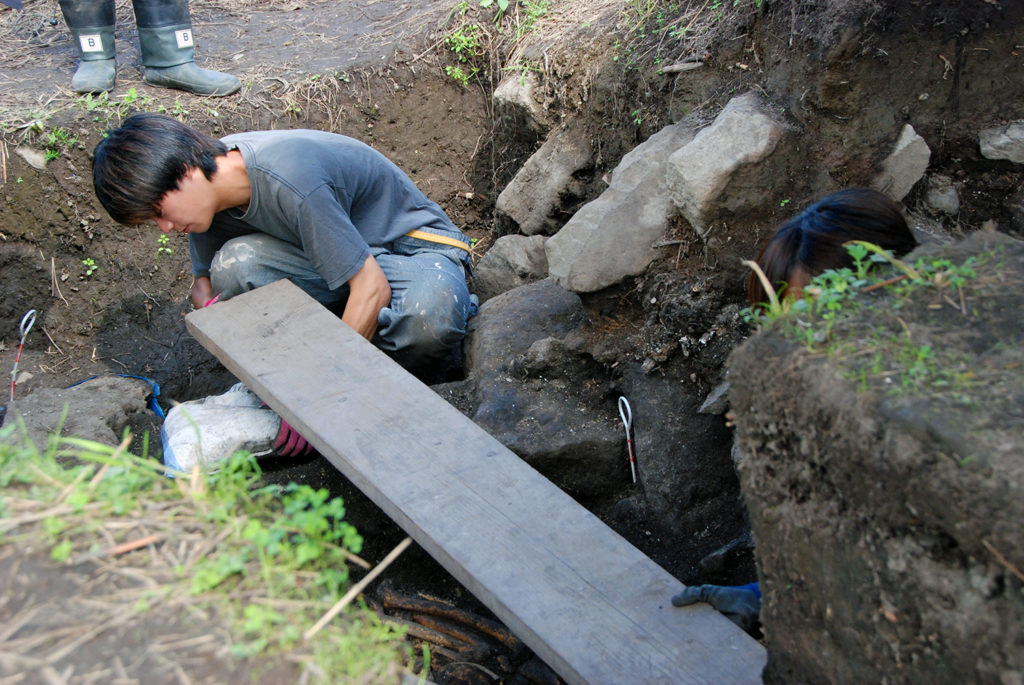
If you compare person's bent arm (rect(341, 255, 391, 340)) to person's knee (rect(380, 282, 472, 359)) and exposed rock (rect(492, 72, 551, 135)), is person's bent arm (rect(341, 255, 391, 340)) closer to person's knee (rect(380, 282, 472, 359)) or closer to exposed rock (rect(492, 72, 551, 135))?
person's knee (rect(380, 282, 472, 359))

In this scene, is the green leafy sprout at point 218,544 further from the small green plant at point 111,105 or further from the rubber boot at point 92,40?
the rubber boot at point 92,40

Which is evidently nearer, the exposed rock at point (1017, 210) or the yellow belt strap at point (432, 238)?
the exposed rock at point (1017, 210)

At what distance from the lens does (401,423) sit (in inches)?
105

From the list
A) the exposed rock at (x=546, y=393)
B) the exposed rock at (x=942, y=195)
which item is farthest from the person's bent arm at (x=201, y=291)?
the exposed rock at (x=942, y=195)

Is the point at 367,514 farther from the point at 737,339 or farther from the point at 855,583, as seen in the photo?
the point at 855,583

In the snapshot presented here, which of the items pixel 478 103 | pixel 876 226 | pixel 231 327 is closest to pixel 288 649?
pixel 876 226

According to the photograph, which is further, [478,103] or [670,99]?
[478,103]

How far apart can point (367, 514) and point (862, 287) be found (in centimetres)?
211

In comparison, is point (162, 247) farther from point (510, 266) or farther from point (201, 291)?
point (510, 266)

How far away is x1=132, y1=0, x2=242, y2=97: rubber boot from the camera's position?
488cm

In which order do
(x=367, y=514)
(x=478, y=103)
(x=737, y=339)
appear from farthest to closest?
(x=478, y=103) → (x=367, y=514) → (x=737, y=339)

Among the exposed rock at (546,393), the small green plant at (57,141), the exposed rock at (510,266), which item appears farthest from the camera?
the small green plant at (57,141)

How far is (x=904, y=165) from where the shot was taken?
2.90 meters

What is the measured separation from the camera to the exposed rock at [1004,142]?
2.89 m
